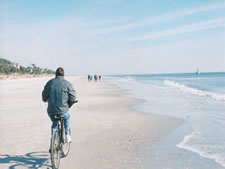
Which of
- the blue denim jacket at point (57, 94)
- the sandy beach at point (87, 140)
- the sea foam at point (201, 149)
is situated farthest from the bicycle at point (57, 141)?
the sea foam at point (201, 149)

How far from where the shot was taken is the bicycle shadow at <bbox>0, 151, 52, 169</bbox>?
4.55 metres

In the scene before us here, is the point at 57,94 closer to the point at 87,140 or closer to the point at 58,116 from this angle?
the point at 58,116

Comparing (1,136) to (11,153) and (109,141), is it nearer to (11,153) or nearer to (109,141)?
(11,153)

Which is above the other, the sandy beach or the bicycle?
the bicycle

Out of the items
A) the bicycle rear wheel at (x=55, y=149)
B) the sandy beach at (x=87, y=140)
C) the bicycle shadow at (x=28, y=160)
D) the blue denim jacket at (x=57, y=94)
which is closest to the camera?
the bicycle rear wheel at (x=55, y=149)

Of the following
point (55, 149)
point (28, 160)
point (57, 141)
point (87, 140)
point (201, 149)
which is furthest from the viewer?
point (87, 140)

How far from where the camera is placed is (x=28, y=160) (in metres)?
4.86

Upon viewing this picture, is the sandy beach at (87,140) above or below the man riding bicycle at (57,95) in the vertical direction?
below

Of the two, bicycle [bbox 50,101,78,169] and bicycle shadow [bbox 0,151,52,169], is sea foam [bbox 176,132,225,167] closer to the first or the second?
bicycle [bbox 50,101,78,169]

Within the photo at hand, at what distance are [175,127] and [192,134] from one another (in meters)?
0.99

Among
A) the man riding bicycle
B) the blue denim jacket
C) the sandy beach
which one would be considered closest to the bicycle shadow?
the sandy beach

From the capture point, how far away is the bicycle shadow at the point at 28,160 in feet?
14.9

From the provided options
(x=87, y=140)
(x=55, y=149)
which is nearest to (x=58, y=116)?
Result: (x=55, y=149)

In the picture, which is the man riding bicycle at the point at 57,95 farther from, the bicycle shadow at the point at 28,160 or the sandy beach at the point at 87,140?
the sandy beach at the point at 87,140
